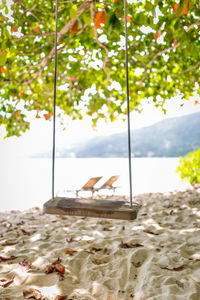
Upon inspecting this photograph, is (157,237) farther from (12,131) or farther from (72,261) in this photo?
(12,131)

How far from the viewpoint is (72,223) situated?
3744 mm

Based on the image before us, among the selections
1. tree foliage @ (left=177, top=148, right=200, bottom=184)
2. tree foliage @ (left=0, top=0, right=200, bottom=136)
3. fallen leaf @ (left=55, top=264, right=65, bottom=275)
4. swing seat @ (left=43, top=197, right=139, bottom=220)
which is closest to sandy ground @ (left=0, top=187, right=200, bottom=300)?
fallen leaf @ (left=55, top=264, right=65, bottom=275)

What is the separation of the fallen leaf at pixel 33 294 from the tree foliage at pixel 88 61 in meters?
3.10

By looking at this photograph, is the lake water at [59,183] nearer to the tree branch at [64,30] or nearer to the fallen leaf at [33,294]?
the tree branch at [64,30]

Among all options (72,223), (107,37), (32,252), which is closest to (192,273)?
(32,252)

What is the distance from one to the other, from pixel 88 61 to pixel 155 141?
112932mm

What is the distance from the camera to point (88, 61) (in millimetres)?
5297

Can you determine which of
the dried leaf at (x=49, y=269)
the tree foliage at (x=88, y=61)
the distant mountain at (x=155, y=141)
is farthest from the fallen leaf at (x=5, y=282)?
the distant mountain at (x=155, y=141)

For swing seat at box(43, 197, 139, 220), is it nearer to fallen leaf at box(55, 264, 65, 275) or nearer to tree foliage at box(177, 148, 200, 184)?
fallen leaf at box(55, 264, 65, 275)

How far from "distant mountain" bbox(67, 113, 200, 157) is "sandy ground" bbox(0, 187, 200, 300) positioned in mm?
100070

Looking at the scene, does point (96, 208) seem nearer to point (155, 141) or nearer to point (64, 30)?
point (64, 30)

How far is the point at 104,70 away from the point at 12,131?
282cm

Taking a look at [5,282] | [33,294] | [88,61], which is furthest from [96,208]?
[88,61]

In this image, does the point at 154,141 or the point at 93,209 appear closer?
the point at 93,209
